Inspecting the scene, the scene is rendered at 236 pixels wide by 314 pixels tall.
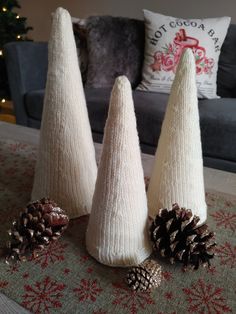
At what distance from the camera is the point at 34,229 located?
362mm

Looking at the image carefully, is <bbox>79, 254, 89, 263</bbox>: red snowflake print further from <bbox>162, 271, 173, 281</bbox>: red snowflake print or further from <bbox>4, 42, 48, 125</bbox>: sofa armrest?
<bbox>4, 42, 48, 125</bbox>: sofa armrest

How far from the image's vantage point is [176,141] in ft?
1.24

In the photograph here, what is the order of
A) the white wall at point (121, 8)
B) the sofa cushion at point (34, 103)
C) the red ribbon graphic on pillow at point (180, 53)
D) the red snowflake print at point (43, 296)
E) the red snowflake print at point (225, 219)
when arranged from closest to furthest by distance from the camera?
the red snowflake print at point (43, 296) < the red snowflake print at point (225, 219) < the red ribbon graphic on pillow at point (180, 53) < the sofa cushion at point (34, 103) < the white wall at point (121, 8)

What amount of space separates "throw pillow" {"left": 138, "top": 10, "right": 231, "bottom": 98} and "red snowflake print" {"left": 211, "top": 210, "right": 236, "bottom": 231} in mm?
931

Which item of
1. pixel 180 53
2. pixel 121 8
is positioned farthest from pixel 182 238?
pixel 121 8

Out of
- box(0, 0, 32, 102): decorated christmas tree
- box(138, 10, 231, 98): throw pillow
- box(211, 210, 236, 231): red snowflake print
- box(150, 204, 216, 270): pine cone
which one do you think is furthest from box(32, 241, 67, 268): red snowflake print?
box(0, 0, 32, 102): decorated christmas tree

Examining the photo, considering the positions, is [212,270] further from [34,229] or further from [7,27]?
[7,27]

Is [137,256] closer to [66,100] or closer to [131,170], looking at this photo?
[131,170]

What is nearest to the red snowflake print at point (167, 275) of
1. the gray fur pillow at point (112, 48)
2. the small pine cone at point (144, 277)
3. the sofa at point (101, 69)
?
the small pine cone at point (144, 277)

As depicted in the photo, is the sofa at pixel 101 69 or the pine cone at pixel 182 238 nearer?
the pine cone at pixel 182 238

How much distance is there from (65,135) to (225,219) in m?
0.29

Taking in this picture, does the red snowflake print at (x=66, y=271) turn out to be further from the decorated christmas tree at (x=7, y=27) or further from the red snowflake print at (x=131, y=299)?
the decorated christmas tree at (x=7, y=27)

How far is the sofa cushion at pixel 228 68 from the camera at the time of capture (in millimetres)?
1381

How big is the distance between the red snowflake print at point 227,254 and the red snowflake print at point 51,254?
0.21 metres
